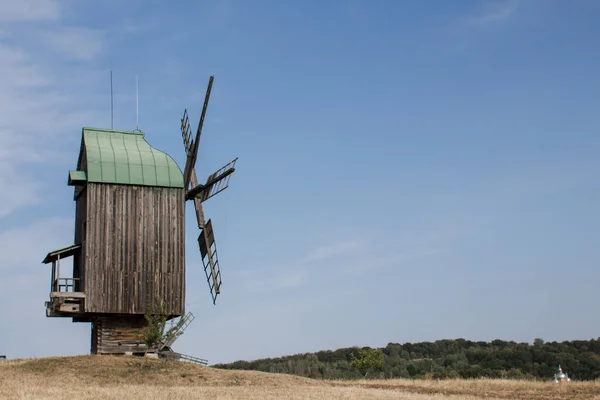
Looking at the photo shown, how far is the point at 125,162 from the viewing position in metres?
36.8

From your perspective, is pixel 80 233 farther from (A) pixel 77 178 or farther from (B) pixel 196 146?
(B) pixel 196 146

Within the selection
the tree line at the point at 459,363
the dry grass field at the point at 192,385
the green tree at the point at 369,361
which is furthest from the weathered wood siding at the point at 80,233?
the green tree at the point at 369,361

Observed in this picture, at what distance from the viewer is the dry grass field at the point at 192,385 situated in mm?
24219

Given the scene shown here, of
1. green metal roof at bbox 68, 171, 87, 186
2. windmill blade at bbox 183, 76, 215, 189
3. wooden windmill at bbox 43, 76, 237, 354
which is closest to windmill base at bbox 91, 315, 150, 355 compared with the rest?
wooden windmill at bbox 43, 76, 237, 354

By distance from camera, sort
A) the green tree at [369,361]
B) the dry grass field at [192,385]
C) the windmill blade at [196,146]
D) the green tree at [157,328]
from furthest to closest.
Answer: the green tree at [369,361] < the windmill blade at [196,146] < the green tree at [157,328] < the dry grass field at [192,385]

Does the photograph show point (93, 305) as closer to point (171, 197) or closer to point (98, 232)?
point (98, 232)

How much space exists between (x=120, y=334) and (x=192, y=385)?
26.8 feet

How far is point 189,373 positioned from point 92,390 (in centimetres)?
726

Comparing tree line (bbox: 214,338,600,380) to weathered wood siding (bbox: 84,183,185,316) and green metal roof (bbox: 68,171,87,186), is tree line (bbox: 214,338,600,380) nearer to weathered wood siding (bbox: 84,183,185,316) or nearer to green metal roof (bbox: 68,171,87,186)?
weathered wood siding (bbox: 84,183,185,316)

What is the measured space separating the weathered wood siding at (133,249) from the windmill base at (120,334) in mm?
1094

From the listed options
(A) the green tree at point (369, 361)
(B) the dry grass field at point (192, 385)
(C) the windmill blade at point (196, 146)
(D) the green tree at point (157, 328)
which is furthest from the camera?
(A) the green tree at point (369, 361)

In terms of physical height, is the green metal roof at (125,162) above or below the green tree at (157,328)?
above

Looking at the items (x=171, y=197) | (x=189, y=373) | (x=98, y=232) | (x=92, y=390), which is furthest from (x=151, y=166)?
(x=92, y=390)

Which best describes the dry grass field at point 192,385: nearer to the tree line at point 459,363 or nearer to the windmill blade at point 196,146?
the windmill blade at point 196,146
